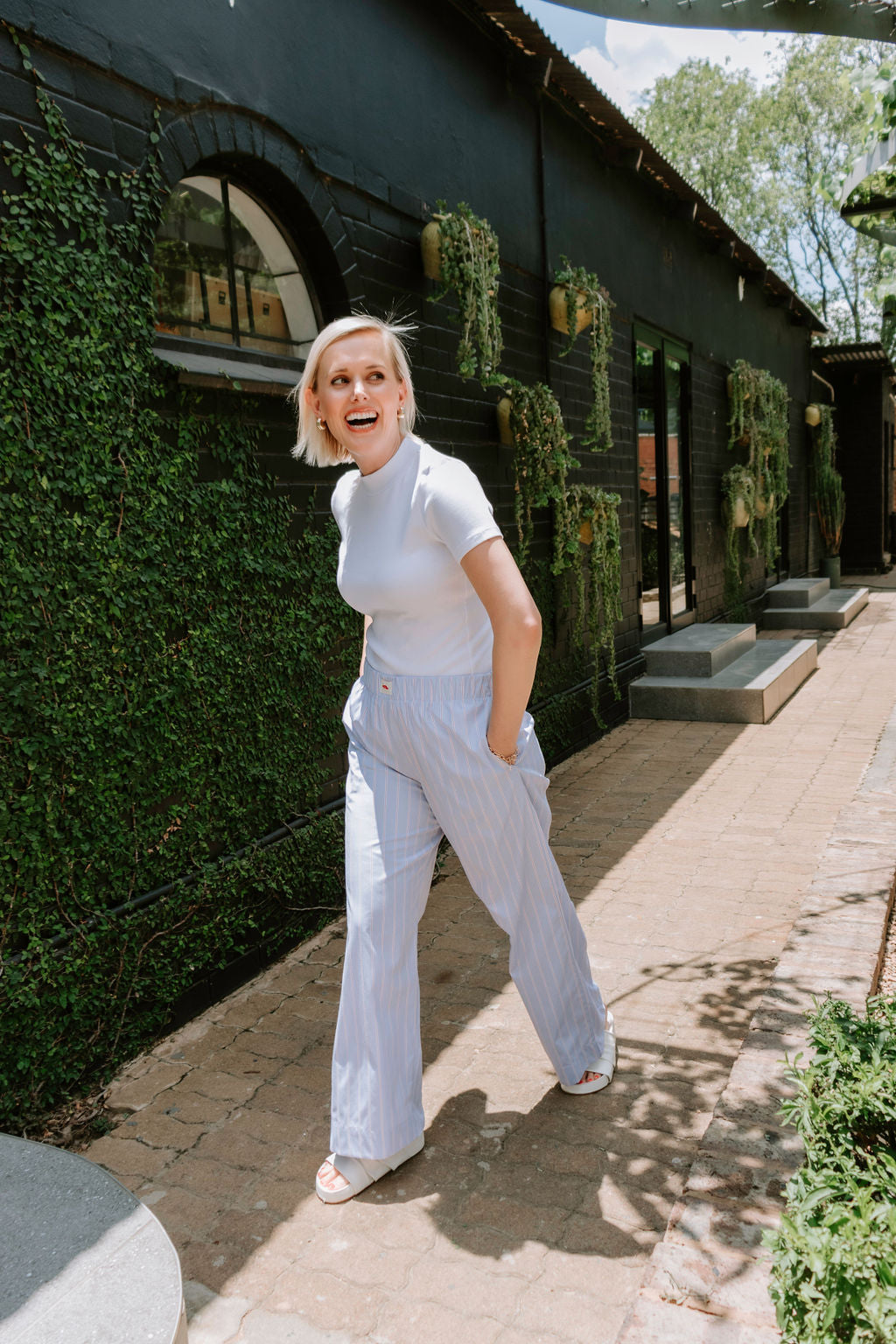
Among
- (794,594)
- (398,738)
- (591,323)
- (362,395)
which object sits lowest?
(794,594)

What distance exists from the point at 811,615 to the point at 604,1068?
10.5m

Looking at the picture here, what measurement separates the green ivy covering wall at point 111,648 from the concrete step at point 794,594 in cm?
1010

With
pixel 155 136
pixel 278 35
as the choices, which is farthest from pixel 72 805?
pixel 278 35

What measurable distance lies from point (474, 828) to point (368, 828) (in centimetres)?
26

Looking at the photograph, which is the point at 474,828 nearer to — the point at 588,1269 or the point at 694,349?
the point at 588,1269

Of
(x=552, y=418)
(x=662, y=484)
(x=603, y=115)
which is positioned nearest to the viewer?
(x=552, y=418)

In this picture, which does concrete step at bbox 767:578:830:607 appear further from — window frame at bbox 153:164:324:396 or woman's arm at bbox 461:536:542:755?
woman's arm at bbox 461:536:542:755

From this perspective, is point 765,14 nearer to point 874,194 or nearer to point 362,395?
point 362,395

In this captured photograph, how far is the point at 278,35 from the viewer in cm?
386

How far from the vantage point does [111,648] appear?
10.0 ft

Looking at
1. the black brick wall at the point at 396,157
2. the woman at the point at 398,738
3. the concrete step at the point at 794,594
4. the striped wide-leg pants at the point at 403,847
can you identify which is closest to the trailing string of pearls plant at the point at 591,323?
the black brick wall at the point at 396,157

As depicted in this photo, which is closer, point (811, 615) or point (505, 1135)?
point (505, 1135)

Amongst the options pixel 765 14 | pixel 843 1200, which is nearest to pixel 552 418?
pixel 765 14

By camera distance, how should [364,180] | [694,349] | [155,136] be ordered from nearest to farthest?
1. [155,136]
2. [364,180]
3. [694,349]
